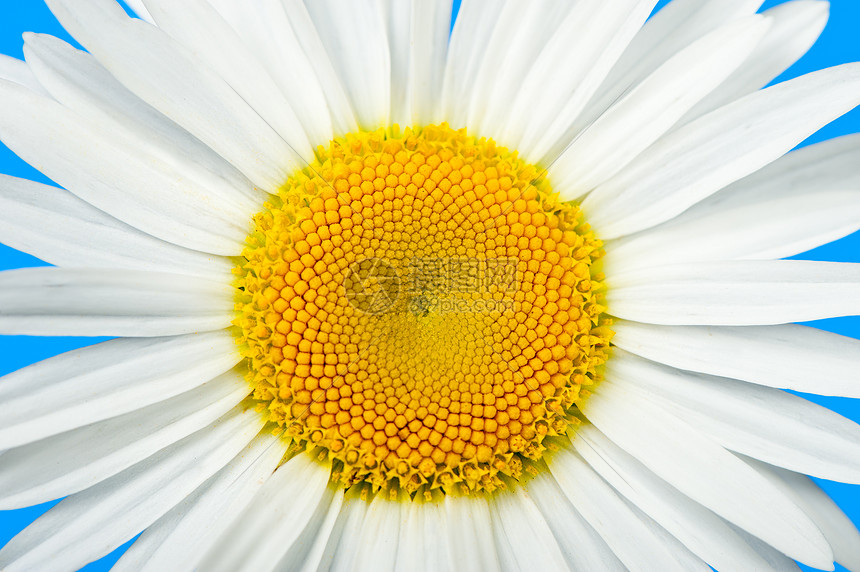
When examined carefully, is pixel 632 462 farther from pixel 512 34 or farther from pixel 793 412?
pixel 512 34

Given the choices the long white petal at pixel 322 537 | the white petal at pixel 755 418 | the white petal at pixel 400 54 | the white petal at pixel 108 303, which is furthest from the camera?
the white petal at pixel 400 54

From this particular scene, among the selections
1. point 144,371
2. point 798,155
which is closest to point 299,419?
point 144,371

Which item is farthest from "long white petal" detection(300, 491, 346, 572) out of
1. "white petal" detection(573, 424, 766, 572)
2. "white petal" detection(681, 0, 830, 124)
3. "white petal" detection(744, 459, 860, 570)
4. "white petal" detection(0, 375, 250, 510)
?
"white petal" detection(681, 0, 830, 124)

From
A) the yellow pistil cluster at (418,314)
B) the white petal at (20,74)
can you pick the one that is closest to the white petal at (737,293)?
the yellow pistil cluster at (418,314)

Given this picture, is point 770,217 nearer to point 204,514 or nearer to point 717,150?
point 717,150

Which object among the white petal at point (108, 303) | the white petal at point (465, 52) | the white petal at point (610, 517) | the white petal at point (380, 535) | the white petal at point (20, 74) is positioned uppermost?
the white petal at point (20, 74)

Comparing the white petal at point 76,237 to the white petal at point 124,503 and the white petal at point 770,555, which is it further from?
the white petal at point 770,555

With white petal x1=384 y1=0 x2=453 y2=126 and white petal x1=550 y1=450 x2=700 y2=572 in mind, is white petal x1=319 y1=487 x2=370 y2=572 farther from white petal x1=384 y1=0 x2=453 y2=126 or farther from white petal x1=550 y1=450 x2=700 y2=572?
white petal x1=384 y1=0 x2=453 y2=126
